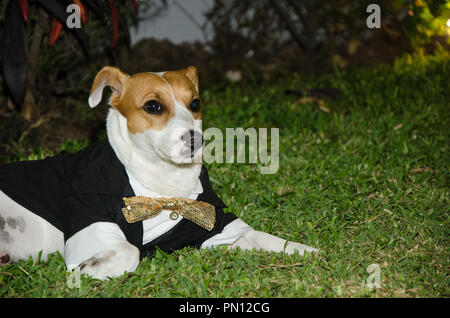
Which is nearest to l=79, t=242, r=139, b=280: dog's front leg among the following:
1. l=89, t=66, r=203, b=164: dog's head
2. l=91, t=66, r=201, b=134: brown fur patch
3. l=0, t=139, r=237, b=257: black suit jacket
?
l=0, t=139, r=237, b=257: black suit jacket

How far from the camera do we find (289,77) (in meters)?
7.86

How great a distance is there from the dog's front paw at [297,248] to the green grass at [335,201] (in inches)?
3.2

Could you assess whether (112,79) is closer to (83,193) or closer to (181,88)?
(181,88)

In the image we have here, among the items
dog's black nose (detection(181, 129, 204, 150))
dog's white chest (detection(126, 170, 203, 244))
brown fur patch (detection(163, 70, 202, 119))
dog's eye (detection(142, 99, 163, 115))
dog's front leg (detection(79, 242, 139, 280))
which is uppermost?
brown fur patch (detection(163, 70, 202, 119))

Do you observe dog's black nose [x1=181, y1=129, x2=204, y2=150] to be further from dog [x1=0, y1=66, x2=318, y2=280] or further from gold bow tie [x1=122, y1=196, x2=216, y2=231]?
gold bow tie [x1=122, y1=196, x2=216, y2=231]

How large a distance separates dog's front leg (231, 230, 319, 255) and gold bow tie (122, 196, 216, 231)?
0.25 metres

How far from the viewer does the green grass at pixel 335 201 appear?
251 centimetres

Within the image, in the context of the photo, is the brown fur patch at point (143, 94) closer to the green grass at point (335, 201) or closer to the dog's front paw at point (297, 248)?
the green grass at point (335, 201)

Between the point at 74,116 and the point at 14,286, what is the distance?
387cm

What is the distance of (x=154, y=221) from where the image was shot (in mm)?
2820

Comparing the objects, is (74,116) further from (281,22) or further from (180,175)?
(281,22)

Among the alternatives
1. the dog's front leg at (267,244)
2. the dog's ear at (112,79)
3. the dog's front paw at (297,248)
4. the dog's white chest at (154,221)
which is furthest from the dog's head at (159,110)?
the dog's front paw at (297,248)

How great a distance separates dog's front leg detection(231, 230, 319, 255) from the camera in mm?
2949
